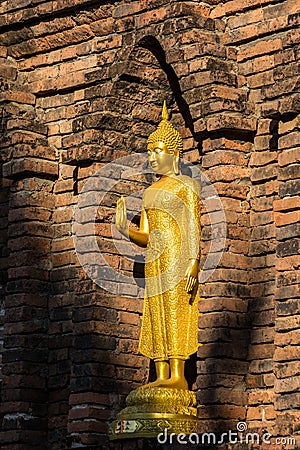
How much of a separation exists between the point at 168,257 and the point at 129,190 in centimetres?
94

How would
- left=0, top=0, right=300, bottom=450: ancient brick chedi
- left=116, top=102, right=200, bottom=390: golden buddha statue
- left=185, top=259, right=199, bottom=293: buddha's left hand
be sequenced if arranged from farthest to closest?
left=116, top=102, right=200, bottom=390: golden buddha statue < left=185, top=259, right=199, bottom=293: buddha's left hand < left=0, top=0, right=300, bottom=450: ancient brick chedi

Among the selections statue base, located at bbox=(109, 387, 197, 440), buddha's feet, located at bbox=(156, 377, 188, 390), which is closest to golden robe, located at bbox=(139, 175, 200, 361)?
buddha's feet, located at bbox=(156, 377, 188, 390)

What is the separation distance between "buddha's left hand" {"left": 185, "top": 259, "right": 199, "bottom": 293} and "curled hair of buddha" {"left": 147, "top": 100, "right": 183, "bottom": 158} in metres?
0.87

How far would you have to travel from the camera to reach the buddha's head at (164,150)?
11.4 m

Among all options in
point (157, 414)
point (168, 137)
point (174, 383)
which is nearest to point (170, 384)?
point (174, 383)

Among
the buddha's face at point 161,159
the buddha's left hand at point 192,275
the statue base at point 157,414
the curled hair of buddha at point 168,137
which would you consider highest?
the curled hair of buddha at point 168,137

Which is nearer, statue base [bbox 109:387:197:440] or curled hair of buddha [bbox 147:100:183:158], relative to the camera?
statue base [bbox 109:387:197:440]

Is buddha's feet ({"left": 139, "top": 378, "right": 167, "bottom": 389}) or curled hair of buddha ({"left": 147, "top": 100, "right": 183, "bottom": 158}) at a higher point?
curled hair of buddha ({"left": 147, "top": 100, "right": 183, "bottom": 158})

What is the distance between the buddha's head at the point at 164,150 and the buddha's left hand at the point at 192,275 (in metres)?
0.75

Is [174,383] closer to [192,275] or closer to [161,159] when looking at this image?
[192,275]

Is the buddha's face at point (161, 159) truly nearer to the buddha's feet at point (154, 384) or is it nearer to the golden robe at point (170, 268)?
the golden robe at point (170, 268)

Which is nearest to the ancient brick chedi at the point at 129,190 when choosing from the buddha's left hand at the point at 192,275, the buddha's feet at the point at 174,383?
the buddha's left hand at the point at 192,275

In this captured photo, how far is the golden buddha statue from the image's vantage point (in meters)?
11.1

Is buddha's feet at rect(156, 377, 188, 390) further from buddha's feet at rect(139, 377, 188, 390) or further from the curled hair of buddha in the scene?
the curled hair of buddha
